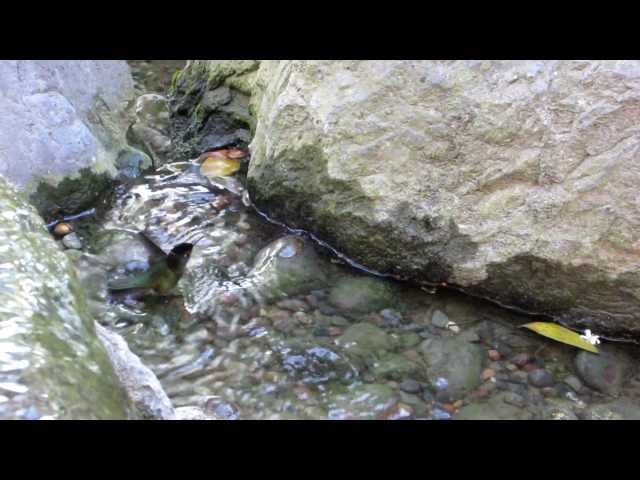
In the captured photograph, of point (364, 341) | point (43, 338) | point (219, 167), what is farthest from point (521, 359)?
point (219, 167)

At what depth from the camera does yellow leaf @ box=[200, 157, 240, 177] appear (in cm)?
450

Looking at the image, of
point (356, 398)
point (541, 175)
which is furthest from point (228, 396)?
point (541, 175)

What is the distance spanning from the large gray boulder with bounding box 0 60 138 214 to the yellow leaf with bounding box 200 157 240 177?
0.52 meters

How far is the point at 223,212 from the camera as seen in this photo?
413 centimetres

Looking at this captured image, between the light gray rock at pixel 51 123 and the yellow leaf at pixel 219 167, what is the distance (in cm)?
55

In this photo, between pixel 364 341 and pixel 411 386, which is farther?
pixel 364 341

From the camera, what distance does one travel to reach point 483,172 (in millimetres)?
3250

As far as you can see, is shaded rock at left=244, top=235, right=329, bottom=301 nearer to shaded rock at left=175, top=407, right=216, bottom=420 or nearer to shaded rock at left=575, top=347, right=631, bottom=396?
shaded rock at left=175, top=407, right=216, bottom=420

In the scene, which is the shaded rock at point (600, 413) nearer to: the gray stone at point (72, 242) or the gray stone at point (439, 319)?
the gray stone at point (439, 319)

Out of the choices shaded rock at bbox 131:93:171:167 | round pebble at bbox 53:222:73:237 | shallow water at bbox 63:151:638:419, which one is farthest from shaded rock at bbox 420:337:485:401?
shaded rock at bbox 131:93:171:167

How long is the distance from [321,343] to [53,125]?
1.99 m

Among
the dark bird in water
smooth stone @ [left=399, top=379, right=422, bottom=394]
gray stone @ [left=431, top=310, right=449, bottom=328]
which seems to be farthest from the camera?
the dark bird in water

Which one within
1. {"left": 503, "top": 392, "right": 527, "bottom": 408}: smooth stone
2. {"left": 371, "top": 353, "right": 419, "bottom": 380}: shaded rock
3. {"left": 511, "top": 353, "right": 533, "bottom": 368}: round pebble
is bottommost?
{"left": 503, "top": 392, "right": 527, "bottom": 408}: smooth stone

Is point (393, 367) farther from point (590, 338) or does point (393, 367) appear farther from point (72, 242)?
point (72, 242)
